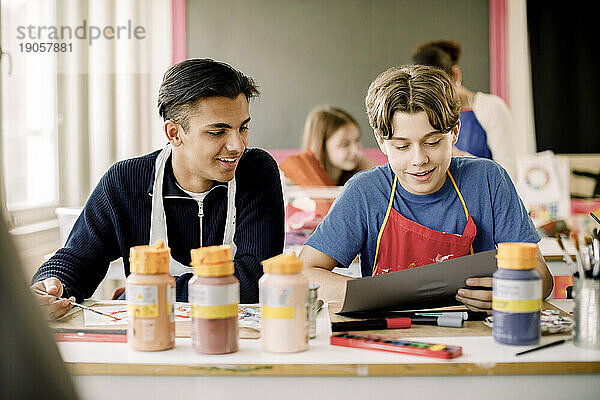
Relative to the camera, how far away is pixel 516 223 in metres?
1.67

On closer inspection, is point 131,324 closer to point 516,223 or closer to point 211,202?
point 211,202

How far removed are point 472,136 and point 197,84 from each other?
190cm

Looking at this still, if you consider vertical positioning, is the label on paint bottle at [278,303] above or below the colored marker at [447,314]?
above

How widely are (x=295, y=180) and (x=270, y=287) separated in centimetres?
254

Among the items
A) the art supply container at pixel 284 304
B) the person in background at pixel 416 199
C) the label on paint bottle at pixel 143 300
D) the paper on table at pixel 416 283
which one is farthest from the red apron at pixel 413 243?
the label on paint bottle at pixel 143 300

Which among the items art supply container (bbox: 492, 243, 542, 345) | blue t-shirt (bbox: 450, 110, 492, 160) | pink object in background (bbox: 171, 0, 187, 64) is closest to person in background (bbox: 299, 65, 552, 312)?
art supply container (bbox: 492, 243, 542, 345)

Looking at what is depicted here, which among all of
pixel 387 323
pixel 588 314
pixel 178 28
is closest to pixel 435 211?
pixel 387 323

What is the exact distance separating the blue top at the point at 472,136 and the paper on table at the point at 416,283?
2.05 m

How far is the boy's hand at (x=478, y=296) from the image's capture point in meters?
1.34

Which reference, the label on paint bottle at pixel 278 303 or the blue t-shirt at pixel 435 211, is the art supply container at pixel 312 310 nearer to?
the label on paint bottle at pixel 278 303

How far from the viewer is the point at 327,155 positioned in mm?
3773

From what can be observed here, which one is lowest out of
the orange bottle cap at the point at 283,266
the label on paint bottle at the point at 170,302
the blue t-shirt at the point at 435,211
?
the label on paint bottle at the point at 170,302

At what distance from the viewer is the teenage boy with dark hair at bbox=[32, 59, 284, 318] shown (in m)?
1.79

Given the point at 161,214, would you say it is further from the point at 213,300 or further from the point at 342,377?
the point at 342,377
